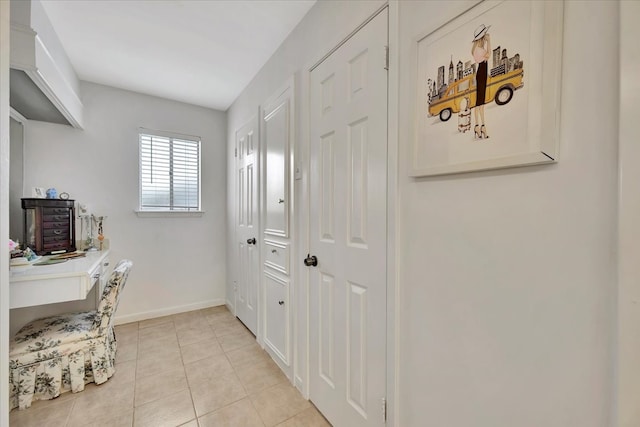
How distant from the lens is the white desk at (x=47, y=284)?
151 centimetres

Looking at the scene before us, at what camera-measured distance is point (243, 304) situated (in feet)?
9.40

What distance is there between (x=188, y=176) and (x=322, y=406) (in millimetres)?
2835

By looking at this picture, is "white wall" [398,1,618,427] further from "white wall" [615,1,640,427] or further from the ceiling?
the ceiling

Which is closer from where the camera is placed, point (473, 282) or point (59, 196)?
point (473, 282)

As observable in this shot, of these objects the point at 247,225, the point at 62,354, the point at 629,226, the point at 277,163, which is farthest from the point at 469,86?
the point at 62,354

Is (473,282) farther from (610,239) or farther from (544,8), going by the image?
(544,8)

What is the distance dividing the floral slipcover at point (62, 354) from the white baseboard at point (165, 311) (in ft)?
3.06

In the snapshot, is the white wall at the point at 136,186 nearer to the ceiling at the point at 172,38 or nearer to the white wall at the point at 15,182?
the white wall at the point at 15,182

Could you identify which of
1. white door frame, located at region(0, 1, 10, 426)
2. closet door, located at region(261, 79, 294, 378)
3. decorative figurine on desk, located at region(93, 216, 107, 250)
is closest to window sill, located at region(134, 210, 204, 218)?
decorative figurine on desk, located at region(93, 216, 107, 250)

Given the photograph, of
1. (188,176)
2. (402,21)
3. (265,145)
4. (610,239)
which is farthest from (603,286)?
(188,176)

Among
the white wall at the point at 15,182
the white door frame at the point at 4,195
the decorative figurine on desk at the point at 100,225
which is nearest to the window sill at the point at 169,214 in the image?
the decorative figurine on desk at the point at 100,225

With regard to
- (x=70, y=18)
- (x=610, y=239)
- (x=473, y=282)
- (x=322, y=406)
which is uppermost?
(x=70, y=18)

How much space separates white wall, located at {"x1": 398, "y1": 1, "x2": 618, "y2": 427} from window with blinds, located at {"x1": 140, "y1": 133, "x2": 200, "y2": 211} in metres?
2.92

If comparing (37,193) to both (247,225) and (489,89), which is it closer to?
(247,225)
